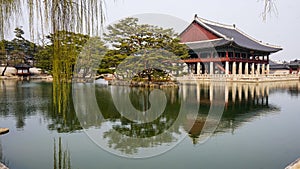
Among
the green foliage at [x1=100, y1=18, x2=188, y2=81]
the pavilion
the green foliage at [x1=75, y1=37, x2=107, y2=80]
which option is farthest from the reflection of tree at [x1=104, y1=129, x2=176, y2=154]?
the pavilion

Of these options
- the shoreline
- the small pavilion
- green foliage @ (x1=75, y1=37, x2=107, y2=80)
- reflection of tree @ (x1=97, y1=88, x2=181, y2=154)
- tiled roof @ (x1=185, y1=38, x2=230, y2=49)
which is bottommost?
reflection of tree @ (x1=97, y1=88, x2=181, y2=154)

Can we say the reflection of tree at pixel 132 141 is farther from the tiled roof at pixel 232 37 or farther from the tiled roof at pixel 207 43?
the tiled roof at pixel 207 43

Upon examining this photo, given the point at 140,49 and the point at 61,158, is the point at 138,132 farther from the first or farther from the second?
the point at 140,49

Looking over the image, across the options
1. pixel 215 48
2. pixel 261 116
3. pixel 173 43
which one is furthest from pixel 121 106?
pixel 215 48

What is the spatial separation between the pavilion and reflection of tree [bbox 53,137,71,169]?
20.8m

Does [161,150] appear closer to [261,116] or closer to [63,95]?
[63,95]

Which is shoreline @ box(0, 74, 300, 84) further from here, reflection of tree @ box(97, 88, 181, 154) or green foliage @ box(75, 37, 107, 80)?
reflection of tree @ box(97, 88, 181, 154)

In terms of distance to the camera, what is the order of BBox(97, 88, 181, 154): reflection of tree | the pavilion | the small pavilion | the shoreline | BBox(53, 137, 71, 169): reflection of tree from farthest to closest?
the small pavilion
the pavilion
the shoreline
BBox(97, 88, 181, 154): reflection of tree
BBox(53, 137, 71, 169): reflection of tree

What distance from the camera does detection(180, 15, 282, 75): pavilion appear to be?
79.0 feet

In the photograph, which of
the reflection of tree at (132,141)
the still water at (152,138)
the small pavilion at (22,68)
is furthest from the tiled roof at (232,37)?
the small pavilion at (22,68)

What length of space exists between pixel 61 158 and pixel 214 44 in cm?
2222

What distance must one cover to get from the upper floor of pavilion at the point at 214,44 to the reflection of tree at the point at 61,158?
20824 millimetres

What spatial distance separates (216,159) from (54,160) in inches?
105

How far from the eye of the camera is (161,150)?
452 centimetres
